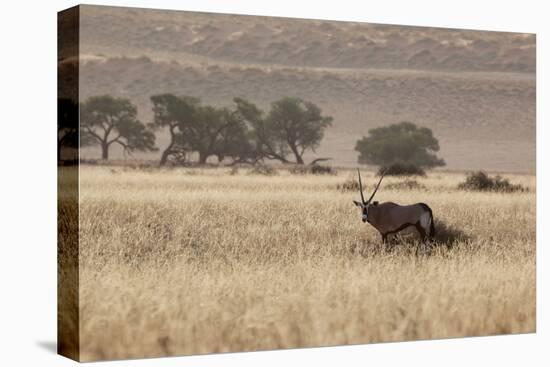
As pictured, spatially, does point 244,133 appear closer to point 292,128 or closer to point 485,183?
point 292,128

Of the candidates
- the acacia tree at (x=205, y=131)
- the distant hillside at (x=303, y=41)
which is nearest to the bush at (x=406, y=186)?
the distant hillside at (x=303, y=41)

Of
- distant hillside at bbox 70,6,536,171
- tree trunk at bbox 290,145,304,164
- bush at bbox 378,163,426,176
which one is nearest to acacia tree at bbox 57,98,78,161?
distant hillside at bbox 70,6,536,171

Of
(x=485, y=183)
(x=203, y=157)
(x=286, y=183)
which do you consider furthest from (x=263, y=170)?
(x=485, y=183)

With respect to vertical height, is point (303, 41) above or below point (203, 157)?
above

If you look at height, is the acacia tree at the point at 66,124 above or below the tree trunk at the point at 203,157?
above

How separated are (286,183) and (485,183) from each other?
2907 millimetres

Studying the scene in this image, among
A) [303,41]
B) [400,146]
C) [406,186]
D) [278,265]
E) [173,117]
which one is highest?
[303,41]

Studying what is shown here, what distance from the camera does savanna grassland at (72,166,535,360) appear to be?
12273 mm

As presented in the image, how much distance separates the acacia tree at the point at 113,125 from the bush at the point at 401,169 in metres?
3.07

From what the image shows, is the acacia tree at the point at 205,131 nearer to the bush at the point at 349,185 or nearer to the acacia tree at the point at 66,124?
the acacia tree at the point at 66,124

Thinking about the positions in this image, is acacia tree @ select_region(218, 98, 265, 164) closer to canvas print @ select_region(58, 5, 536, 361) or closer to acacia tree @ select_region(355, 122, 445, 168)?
canvas print @ select_region(58, 5, 536, 361)

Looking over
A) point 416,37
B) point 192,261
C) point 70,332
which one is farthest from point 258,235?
point 416,37

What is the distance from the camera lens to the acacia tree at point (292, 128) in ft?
43.8

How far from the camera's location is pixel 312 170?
13625 millimetres
